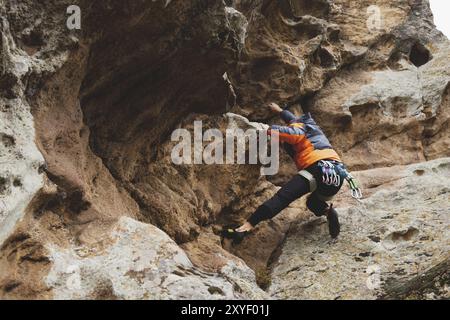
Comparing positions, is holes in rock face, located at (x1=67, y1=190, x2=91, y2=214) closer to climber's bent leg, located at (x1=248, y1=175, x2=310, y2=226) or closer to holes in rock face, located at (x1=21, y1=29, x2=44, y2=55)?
holes in rock face, located at (x1=21, y1=29, x2=44, y2=55)

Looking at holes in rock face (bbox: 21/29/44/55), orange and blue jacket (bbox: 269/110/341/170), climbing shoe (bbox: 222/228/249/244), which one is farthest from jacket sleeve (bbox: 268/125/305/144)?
holes in rock face (bbox: 21/29/44/55)

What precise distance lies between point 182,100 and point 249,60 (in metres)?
3.71

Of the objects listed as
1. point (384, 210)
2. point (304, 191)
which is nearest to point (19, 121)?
point (304, 191)

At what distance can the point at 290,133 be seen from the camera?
11.2m

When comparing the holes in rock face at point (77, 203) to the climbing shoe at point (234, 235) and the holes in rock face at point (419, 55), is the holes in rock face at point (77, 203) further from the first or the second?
the holes in rock face at point (419, 55)

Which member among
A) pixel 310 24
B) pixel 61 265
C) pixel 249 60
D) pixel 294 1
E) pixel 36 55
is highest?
pixel 294 1

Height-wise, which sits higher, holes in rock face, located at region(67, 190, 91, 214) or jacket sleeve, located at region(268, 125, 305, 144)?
jacket sleeve, located at region(268, 125, 305, 144)

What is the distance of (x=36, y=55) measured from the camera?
8945 mm

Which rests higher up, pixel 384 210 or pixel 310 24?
pixel 310 24

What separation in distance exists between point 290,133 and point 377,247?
9.24 feet

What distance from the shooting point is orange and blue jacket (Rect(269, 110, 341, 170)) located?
1112 centimetres

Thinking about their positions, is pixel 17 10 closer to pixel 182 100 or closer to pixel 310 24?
pixel 182 100

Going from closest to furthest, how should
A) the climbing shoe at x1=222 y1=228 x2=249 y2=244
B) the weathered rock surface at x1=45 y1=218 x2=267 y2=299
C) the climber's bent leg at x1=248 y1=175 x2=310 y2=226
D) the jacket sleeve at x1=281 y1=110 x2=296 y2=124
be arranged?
Answer: 1. the weathered rock surface at x1=45 y1=218 x2=267 y2=299
2. the climber's bent leg at x1=248 y1=175 x2=310 y2=226
3. the climbing shoe at x1=222 y1=228 x2=249 y2=244
4. the jacket sleeve at x1=281 y1=110 x2=296 y2=124

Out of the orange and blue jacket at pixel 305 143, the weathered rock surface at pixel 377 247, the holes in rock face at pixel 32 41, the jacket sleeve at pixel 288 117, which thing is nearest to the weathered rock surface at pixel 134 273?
the weathered rock surface at pixel 377 247
